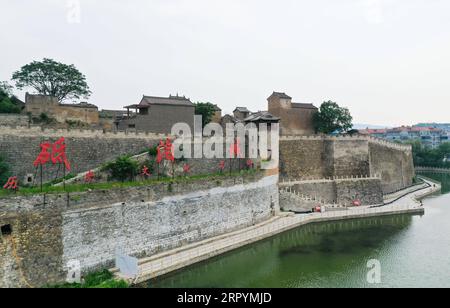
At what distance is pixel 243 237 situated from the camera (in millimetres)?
18562

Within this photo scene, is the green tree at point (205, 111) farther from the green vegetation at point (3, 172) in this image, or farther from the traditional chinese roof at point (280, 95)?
the green vegetation at point (3, 172)

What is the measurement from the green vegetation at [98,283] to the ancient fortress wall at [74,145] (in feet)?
27.6

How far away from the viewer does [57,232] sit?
1227 cm

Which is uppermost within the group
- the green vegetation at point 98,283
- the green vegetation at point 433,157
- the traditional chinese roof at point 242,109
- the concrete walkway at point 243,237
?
the traditional chinese roof at point 242,109

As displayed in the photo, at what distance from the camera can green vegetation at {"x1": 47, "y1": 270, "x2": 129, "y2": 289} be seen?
1201cm

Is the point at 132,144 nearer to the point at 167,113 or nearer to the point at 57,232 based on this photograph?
the point at 167,113

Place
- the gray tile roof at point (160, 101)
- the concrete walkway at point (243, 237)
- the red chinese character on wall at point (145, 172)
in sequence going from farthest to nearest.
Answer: the gray tile roof at point (160, 101) → the red chinese character on wall at point (145, 172) → the concrete walkway at point (243, 237)

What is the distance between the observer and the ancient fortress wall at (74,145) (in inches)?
722

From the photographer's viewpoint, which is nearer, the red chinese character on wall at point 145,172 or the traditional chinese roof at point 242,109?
the red chinese character on wall at point 145,172

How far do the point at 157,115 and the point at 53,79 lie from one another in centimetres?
1189

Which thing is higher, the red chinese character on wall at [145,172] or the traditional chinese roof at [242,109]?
the traditional chinese roof at [242,109]

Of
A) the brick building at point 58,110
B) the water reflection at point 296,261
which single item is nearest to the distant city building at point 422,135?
the water reflection at point 296,261

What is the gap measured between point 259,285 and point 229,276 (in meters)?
1.46
